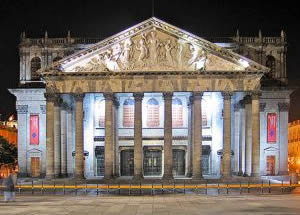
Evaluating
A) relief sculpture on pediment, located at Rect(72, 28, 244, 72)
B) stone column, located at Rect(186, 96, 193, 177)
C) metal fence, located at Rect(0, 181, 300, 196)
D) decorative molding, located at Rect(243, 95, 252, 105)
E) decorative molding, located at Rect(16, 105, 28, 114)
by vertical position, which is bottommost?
metal fence, located at Rect(0, 181, 300, 196)

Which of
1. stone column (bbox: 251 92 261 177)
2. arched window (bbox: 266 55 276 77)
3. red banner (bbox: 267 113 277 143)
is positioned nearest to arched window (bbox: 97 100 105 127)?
stone column (bbox: 251 92 261 177)

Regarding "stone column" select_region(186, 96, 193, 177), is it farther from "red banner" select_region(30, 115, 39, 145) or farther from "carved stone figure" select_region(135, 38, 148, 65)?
"red banner" select_region(30, 115, 39, 145)

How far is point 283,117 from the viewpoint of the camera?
205 ft

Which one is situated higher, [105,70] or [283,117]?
[105,70]

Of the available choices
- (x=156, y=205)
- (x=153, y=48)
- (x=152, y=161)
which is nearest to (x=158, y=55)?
(x=153, y=48)

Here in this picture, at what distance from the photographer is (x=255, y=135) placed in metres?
51.9

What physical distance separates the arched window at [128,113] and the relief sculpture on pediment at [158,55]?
10.4 metres

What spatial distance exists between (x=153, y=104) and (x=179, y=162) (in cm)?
736

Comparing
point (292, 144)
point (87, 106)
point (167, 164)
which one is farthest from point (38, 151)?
point (292, 144)

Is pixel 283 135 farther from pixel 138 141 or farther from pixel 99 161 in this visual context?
pixel 99 161

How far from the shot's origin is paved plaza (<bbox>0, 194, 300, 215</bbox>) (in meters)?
31.0

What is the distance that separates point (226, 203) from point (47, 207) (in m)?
11.6

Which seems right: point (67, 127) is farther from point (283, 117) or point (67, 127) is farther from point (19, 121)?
point (283, 117)

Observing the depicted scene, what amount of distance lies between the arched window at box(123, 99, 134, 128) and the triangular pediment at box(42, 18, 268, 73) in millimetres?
10399
